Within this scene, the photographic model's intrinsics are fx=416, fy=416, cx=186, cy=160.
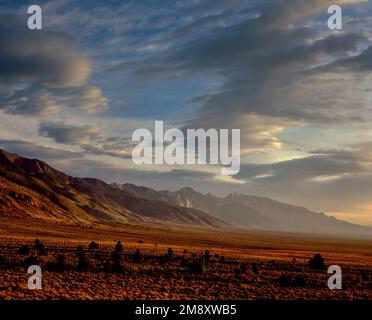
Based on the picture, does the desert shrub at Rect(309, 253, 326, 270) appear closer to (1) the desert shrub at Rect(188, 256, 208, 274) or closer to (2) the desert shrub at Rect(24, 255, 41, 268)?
(1) the desert shrub at Rect(188, 256, 208, 274)

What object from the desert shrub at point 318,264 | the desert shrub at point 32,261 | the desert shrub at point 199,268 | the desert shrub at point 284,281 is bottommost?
the desert shrub at point 318,264

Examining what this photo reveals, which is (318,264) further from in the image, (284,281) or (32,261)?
(32,261)

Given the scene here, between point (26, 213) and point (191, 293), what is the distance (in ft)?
385

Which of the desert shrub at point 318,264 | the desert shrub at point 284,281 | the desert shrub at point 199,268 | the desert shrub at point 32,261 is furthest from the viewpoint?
the desert shrub at point 318,264

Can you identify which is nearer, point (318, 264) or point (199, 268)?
point (199, 268)

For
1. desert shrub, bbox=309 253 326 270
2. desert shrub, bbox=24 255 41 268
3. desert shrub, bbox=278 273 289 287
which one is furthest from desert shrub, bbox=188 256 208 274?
desert shrub, bbox=309 253 326 270

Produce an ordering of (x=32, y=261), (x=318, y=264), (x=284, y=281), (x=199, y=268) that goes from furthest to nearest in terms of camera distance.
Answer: (x=318, y=264), (x=199, y=268), (x=32, y=261), (x=284, y=281)

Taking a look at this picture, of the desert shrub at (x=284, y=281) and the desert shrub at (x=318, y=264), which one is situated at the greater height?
the desert shrub at (x=284, y=281)

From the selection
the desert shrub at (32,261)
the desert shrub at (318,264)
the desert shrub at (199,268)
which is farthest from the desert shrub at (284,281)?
the desert shrub at (32,261)

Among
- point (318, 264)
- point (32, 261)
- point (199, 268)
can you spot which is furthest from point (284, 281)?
point (32, 261)

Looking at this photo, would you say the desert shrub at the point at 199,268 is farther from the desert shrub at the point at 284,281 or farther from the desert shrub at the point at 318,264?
the desert shrub at the point at 318,264
